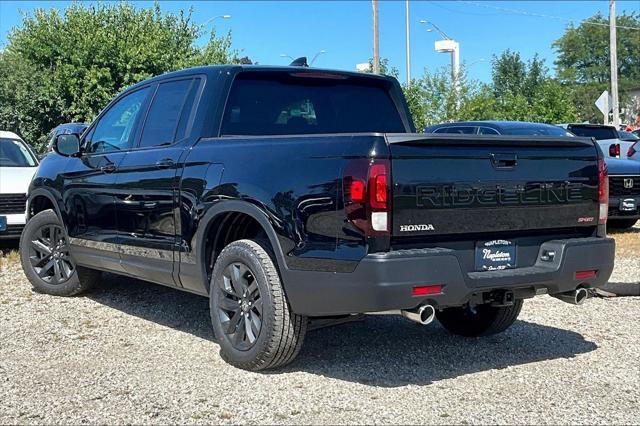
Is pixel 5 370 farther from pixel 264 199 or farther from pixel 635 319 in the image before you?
pixel 635 319

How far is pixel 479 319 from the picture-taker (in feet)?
18.6

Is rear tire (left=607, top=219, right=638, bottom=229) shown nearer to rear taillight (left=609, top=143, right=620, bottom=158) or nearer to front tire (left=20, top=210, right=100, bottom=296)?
rear taillight (left=609, top=143, right=620, bottom=158)

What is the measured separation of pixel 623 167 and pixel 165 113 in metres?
8.37

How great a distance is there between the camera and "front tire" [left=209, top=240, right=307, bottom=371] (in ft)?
14.7

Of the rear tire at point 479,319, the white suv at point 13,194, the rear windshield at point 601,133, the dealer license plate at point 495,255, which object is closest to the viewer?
the dealer license plate at point 495,255

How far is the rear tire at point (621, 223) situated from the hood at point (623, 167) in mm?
1101

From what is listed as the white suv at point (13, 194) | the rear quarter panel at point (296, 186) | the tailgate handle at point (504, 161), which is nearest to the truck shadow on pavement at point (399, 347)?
the rear quarter panel at point (296, 186)

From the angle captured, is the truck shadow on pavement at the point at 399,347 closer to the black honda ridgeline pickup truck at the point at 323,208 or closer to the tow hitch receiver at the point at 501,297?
the black honda ridgeline pickup truck at the point at 323,208

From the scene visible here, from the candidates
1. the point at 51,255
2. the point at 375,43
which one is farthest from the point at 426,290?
the point at 375,43

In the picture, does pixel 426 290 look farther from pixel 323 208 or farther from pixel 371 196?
pixel 323 208

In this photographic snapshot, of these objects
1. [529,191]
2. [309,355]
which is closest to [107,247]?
[309,355]

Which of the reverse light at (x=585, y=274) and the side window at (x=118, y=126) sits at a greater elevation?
the side window at (x=118, y=126)

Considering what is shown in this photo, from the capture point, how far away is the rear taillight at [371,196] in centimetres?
401

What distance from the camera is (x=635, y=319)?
250 inches
